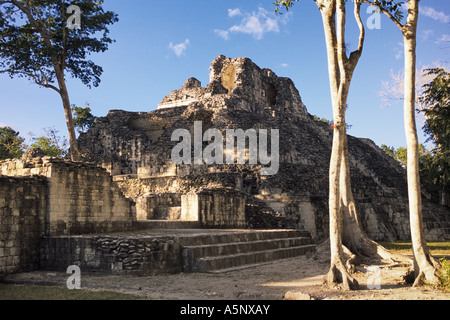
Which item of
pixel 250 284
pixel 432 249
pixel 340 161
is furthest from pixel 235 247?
pixel 432 249

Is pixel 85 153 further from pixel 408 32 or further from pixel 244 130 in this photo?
pixel 408 32

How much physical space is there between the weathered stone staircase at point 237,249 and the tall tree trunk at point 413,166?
158 inches

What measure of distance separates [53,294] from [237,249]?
500cm

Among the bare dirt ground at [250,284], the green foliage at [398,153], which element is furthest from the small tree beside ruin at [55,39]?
the green foliage at [398,153]

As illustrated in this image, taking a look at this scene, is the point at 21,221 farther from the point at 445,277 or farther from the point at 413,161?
the point at 445,277

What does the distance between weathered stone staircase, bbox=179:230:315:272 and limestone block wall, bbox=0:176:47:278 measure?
10.6 ft

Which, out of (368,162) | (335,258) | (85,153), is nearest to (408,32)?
Result: (335,258)

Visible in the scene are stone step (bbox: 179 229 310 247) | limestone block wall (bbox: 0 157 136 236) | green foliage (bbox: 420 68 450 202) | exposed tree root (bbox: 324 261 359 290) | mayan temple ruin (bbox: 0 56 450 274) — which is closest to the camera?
exposed tree root (bbox: 324 261 359 290)

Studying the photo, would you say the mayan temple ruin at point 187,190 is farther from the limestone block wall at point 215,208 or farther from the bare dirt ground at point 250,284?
the bare dirt ground at point 250,284

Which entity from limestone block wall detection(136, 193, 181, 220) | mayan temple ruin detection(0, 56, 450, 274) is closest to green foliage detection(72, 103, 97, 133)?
mayan temple ruin detection(0, 56, 450, 274)

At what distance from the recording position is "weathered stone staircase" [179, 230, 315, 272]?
889cm

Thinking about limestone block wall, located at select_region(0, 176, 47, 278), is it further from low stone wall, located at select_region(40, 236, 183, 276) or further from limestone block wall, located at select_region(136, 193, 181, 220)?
limestone block wall, located at select_region(136, 193, 181, 220)

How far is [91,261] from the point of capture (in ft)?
27.0

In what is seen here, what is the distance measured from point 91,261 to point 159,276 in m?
1.42
